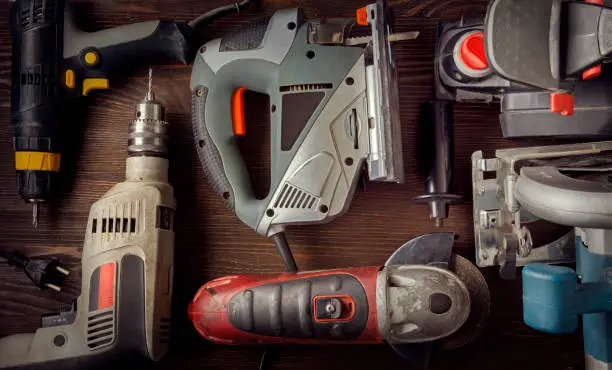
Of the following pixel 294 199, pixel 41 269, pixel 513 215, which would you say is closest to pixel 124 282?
pixel 41 269

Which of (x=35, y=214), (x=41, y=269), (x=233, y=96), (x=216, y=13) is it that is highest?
(x=216, y=13)

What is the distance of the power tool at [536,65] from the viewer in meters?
0.76

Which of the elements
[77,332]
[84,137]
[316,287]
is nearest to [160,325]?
[77,332]

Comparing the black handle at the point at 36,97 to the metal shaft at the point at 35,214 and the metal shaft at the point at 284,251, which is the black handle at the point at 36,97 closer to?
the metal shaft at the point at 35,214

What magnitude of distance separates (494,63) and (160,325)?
0.67 metres

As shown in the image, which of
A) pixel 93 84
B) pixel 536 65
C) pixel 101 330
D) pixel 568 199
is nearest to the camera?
pixel 568 199

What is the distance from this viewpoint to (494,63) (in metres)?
0.78

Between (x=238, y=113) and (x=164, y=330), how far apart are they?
40 centimetres

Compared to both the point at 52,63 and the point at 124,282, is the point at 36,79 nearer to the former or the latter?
the point at 52,63

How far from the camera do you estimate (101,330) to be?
0.92 m

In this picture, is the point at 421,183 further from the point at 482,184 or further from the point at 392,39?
the point at 392,39

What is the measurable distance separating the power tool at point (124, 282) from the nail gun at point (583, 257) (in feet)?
1.91

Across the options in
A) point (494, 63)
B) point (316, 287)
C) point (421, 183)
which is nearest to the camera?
point (494, 63)

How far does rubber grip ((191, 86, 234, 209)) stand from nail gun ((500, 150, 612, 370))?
49 centimetres
